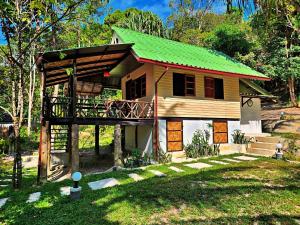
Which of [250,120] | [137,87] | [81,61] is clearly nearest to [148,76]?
[137,87]

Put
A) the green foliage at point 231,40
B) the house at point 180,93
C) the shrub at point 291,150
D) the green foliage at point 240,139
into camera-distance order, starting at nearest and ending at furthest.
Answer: the shrub at point 291,150, the house at point 180,93, the green foliage at point 240,139, the green foliage at point 231,40

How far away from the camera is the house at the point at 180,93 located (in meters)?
10.9

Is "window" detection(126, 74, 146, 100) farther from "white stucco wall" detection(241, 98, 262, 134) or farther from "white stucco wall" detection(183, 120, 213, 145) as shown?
"white stucco wall" detection(241, 98, 262, 134)

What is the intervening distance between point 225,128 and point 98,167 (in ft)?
24.6

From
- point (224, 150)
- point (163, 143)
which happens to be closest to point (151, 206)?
point (163, 143)

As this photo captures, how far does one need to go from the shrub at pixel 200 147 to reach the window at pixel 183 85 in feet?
7.29

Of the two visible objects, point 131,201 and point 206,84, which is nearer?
point 131,201

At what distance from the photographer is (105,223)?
4.20 m

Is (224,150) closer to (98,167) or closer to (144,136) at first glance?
(144,136)

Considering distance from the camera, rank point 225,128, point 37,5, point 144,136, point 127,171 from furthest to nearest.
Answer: point 225,128, point 144,136, point 127,171, point 37,5

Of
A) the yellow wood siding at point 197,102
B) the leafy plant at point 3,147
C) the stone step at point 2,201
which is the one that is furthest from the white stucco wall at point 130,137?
the leafy plant at point 3,147

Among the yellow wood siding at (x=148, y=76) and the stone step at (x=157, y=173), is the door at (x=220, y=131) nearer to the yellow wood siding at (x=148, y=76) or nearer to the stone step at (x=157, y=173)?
the yellow wood siding at (x=148, y=76)

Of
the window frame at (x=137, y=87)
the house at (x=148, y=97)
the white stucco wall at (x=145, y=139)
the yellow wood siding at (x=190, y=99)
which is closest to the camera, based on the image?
the house at (x=148, y=97)

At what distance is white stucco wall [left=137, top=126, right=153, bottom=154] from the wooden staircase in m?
5.86
